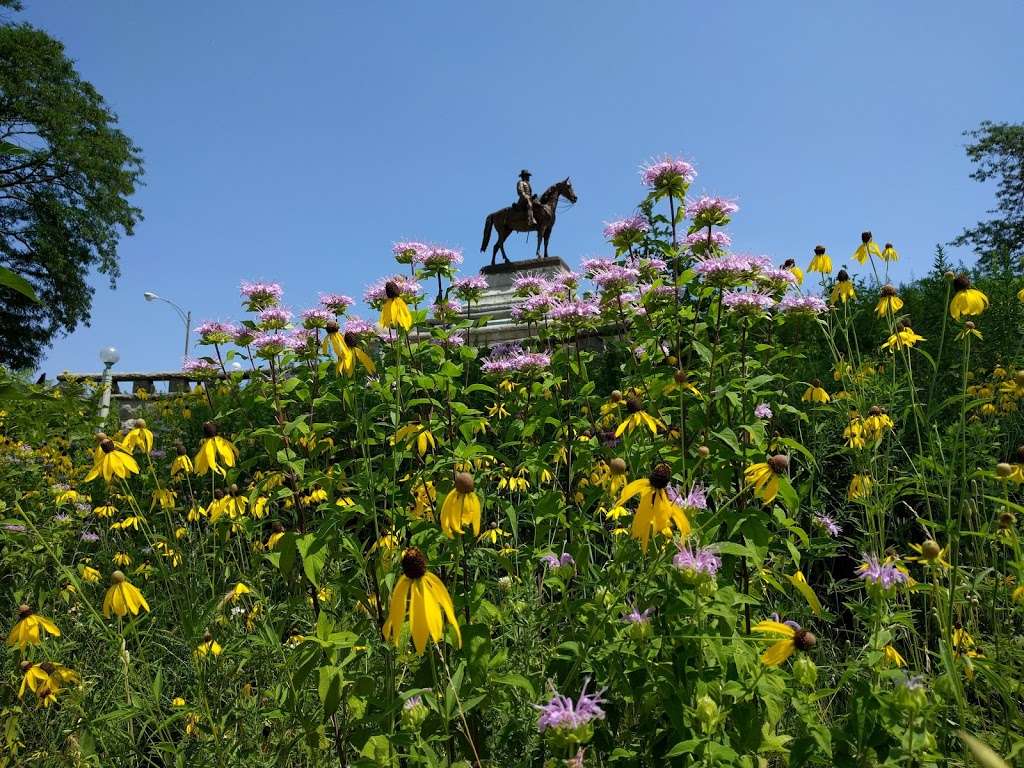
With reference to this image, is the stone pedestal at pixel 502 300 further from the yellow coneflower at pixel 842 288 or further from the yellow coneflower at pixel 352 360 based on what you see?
the yellow coneflower at pixel 352 360

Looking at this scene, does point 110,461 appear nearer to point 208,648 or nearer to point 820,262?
point 208,648

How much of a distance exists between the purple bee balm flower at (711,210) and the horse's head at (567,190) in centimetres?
1415

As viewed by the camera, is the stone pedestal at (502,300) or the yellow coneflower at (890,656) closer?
the yellow coneflower at (890,656)

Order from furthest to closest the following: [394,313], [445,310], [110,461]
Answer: [445,310] < [110,461] < [394,313]

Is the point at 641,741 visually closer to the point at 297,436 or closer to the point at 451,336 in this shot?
the point at 297,436

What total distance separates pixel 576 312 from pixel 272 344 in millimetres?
1593

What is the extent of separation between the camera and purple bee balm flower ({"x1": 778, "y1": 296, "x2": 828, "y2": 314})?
328cm

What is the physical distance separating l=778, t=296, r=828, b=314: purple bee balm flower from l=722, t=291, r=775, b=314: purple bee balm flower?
60cm

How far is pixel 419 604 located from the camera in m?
1.43

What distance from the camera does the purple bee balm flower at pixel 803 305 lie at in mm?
3278

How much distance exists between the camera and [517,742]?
2.32m

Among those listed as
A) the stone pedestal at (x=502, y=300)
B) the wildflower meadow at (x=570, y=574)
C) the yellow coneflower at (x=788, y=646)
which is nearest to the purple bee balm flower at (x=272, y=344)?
the wildflower meadow at (x=570, y=574)

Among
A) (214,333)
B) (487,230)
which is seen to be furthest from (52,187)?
(214,333)

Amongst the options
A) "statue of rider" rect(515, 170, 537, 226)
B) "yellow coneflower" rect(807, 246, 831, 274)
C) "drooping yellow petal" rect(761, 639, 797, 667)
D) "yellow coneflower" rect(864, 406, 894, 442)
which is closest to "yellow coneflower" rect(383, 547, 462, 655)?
"drooping yellow petal" rect(761, 639, 797, 667)
